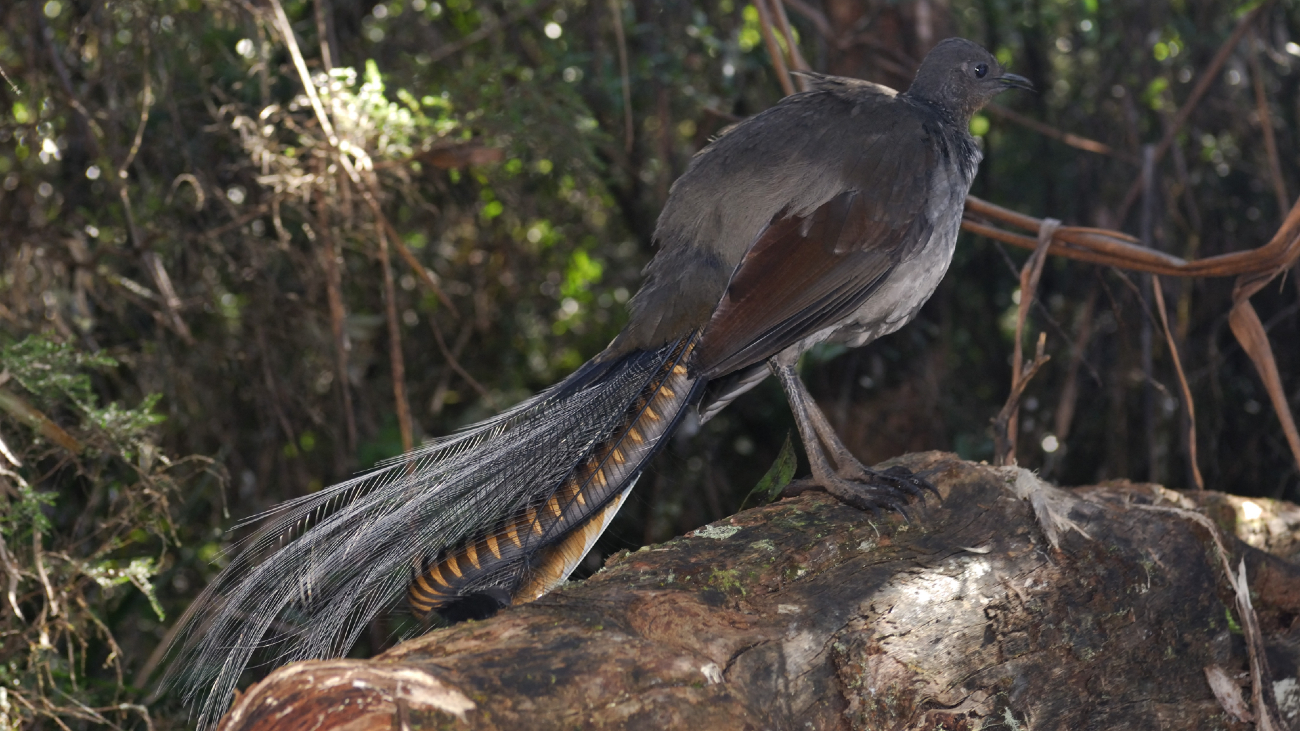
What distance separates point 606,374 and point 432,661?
3.95ft

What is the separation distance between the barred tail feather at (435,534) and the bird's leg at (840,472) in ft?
1.32

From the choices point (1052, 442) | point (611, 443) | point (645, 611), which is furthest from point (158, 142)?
point (1052, 442)

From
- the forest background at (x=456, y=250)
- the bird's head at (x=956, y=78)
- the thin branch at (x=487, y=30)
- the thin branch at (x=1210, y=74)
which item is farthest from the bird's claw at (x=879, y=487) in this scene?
the thin branch at (x=487, y=30)

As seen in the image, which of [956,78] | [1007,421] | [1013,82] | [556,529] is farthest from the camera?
[1013,82]

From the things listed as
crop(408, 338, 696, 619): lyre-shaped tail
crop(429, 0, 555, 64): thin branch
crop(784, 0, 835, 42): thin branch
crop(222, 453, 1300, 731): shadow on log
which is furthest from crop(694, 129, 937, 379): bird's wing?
crop(429, 0, 555, 64): thin branch

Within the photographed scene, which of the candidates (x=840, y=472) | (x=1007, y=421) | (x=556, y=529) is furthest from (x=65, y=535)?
(x=1007, y=421)

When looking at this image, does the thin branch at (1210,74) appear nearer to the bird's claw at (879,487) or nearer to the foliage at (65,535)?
the bird's claw at (879,487)

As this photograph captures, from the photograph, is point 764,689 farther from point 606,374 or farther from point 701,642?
point 606,374

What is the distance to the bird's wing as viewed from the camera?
2.65 meters

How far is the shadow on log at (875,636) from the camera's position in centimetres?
163

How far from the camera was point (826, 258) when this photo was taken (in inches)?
108

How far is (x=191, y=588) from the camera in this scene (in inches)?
182

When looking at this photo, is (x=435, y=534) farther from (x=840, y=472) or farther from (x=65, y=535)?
(x=65, y=535)

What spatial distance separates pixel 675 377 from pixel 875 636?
0.90 meters
